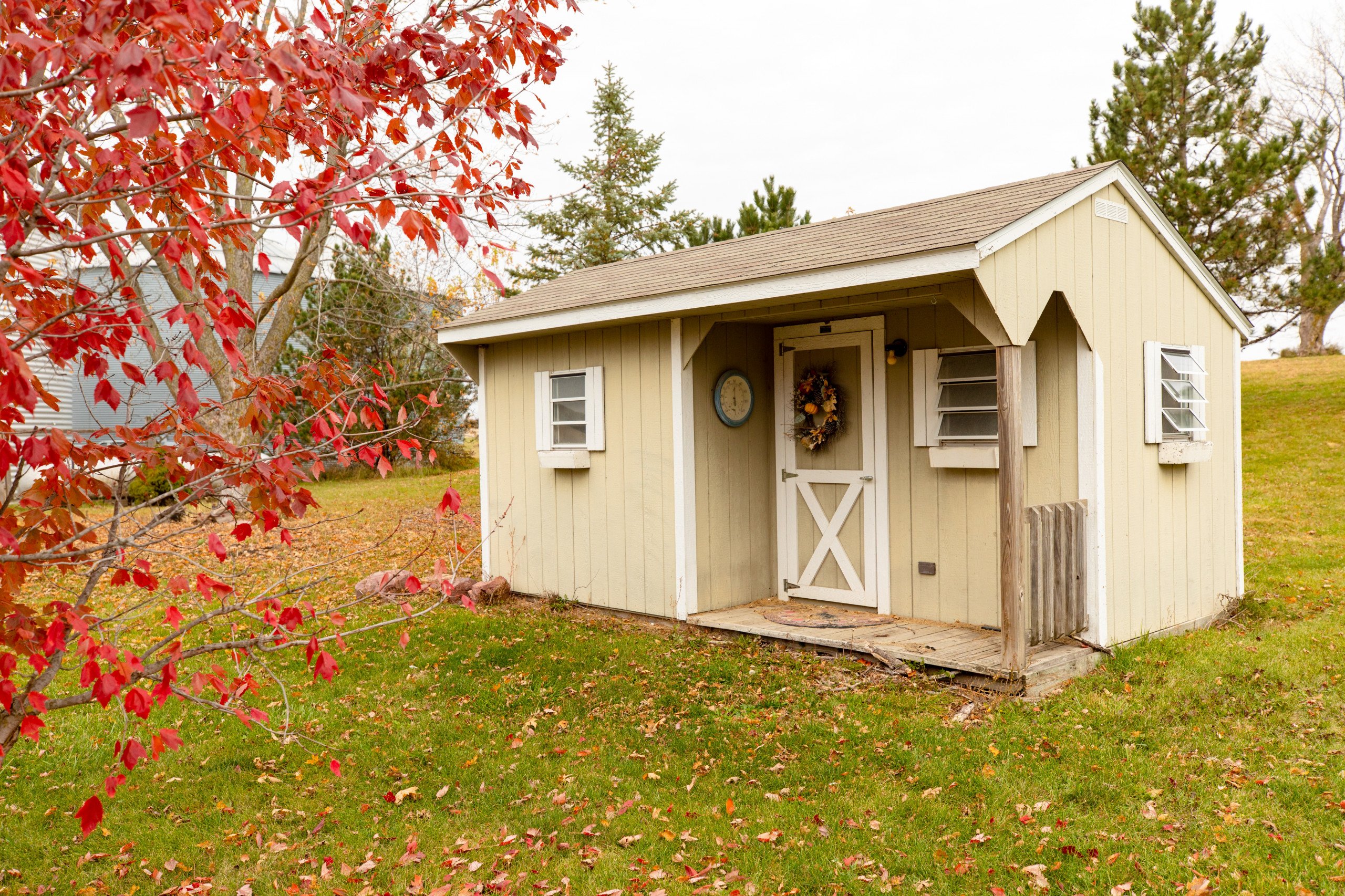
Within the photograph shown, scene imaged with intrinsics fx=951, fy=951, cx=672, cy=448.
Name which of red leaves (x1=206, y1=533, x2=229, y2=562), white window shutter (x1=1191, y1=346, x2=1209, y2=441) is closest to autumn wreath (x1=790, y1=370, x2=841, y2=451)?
white window shutter (x1=1191, y1=346, x2=1209, y2=441)

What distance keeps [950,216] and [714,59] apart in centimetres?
1768

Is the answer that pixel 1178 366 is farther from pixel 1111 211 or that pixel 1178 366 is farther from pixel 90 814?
pixel 90 814

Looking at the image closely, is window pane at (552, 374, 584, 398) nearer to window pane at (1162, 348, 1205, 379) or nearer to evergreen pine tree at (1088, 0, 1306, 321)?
window pane at (1162, 348, 1205, 379)

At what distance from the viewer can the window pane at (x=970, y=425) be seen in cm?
612

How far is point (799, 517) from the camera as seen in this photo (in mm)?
7355

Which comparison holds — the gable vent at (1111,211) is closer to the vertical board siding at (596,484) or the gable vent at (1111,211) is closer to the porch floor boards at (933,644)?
the porch floor boards at (933,644)

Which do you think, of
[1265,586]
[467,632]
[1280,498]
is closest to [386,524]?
[467,632]

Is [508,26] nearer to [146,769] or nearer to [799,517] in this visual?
[146,769]

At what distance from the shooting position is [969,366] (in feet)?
20.5

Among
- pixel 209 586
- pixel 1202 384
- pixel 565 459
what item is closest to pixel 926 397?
pixel 1202 384

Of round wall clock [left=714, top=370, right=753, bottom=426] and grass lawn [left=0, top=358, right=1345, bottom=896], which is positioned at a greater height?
round wall clock [left=714, top=370, right=753, bottom=426]

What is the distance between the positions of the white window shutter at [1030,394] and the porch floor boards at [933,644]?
1.28m

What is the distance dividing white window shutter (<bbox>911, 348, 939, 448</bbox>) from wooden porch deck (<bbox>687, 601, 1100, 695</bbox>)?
125 cm

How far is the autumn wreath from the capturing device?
6934 mm
